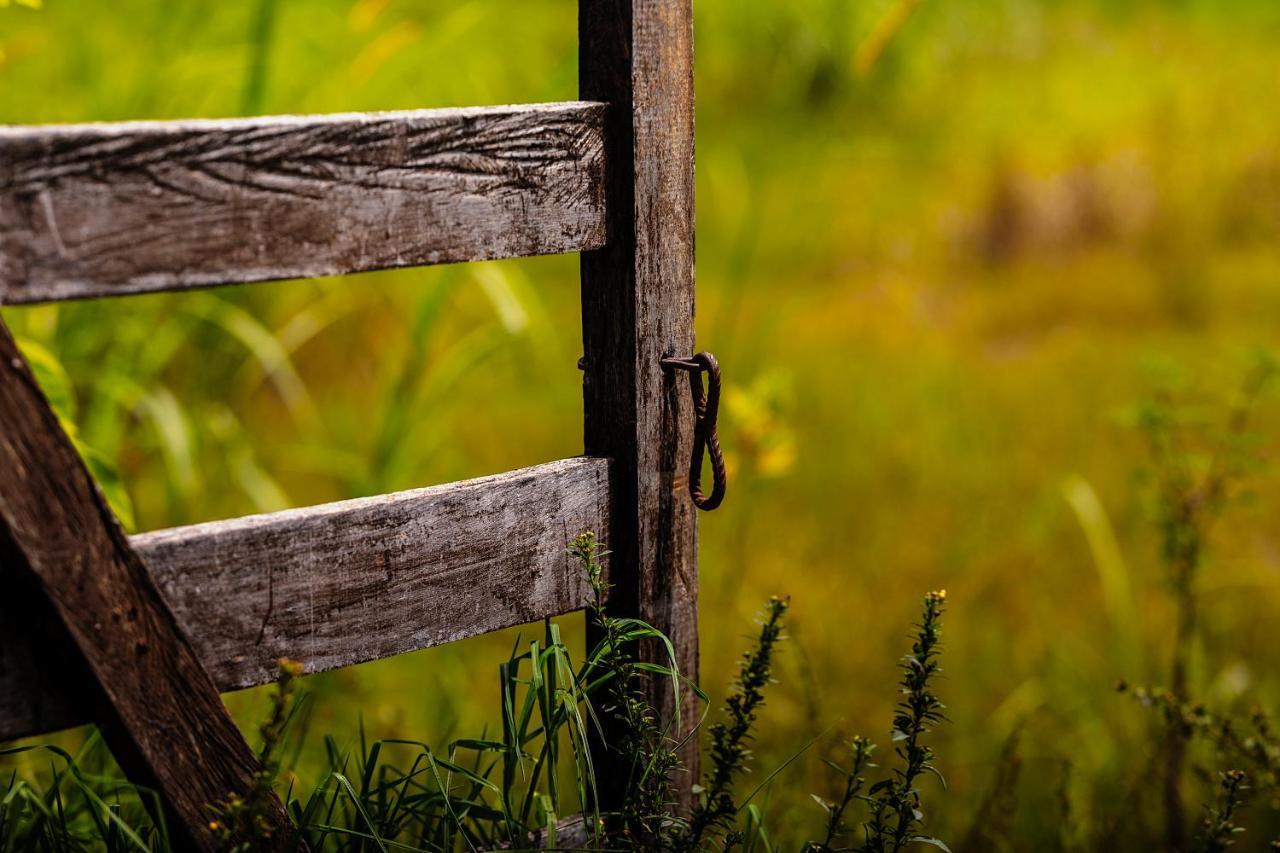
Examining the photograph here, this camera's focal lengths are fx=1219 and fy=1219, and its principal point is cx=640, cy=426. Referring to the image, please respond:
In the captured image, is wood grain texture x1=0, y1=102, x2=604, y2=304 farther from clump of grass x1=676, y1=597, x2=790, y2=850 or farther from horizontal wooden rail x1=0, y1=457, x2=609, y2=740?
clump of grass x1=676, y1=597, x2=790, y2=850

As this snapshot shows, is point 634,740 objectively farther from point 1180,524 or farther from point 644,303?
point 1180,524

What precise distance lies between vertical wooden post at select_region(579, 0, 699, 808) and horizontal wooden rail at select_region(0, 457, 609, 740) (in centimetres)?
6

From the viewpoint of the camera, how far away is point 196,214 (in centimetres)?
121

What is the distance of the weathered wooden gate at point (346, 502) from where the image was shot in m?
1.16

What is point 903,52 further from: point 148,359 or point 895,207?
point 148,359

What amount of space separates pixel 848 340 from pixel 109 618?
3.94m

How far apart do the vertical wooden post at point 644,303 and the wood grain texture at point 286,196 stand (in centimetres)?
5

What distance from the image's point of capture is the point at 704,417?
1600mm

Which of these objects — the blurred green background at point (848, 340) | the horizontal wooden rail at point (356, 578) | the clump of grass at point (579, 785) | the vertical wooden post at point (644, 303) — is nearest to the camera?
the horizontal wooden rail at point (356, 578)

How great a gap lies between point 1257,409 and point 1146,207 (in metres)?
1.46

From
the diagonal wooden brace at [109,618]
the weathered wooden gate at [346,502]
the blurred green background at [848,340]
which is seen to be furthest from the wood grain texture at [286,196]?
the blurred green background at [848,340]

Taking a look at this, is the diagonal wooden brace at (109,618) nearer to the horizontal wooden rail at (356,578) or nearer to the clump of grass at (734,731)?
the horizontal wooden rail at (356,578)

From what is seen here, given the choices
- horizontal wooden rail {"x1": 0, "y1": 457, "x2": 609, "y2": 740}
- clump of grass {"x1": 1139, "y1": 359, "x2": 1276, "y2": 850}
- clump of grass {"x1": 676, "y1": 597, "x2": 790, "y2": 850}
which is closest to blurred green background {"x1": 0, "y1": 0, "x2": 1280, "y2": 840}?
clump of grass {"x1": 1139, "y1": 359, "x2": 1276, "y2": 850}

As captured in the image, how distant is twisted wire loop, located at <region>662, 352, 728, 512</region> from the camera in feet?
5.16
